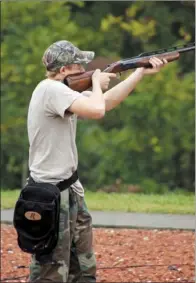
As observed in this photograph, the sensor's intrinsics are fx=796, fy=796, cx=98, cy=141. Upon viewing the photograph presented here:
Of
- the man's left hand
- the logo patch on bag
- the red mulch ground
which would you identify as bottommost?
the red mulch ground

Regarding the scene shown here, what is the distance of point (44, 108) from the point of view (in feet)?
15.0

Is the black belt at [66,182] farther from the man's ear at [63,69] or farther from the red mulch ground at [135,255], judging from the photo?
the red mulch ground at [135,255]

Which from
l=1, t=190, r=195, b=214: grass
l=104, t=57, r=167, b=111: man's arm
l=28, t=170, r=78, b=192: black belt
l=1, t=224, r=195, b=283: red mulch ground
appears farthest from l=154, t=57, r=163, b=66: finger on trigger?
l=1, t=190, r=195, b=214: grass

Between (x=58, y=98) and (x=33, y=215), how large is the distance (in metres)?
0.70

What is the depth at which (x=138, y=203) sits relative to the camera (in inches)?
406

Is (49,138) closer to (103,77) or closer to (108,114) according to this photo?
(103,77)

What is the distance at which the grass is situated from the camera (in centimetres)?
976

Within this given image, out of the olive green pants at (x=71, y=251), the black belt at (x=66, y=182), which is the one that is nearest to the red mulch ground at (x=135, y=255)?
the olive green pants at (x=71, y=251)

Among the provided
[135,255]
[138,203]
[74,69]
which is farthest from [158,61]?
[138,203]

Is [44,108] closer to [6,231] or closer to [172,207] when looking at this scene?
[6,231]

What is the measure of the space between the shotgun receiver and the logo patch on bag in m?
0.78

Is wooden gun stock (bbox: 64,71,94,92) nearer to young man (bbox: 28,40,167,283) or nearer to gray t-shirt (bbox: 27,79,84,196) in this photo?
young man (bbox: 28,40,167,283)

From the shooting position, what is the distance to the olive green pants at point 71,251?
4.66 m

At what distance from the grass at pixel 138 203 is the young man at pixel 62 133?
195 inches
